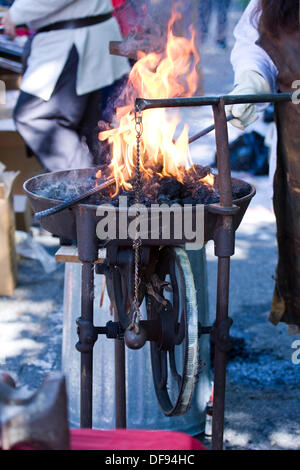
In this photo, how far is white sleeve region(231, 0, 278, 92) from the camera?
238cm

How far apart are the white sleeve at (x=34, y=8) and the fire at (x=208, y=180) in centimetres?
219

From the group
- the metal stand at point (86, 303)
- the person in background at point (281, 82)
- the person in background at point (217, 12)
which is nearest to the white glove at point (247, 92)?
the person in background at point (281, 82)

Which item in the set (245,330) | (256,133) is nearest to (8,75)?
(256,133)

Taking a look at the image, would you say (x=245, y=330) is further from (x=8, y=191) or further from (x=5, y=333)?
(x=8, y=191)

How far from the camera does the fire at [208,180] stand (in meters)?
2.10

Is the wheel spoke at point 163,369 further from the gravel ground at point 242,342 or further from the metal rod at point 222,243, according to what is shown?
the gravel ground at point 242,342

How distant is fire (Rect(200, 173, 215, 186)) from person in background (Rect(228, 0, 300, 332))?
217mm

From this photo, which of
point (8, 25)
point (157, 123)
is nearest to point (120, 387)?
point (157, 123)

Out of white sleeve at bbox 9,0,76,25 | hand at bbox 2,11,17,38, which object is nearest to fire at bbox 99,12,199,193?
white sleeve at bbox 9,0,76,25

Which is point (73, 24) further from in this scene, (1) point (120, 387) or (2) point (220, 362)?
(2) point (220, 362)

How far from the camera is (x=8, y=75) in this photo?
560 cm

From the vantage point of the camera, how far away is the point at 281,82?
2471mm

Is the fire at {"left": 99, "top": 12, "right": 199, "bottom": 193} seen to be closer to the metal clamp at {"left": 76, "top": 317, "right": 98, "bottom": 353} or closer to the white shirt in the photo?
the metal clamp at {"left": 76, "top": 317, "right": 98, "bottom": 353}

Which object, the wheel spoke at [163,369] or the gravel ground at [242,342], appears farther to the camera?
the gravel ground at [242,342]
